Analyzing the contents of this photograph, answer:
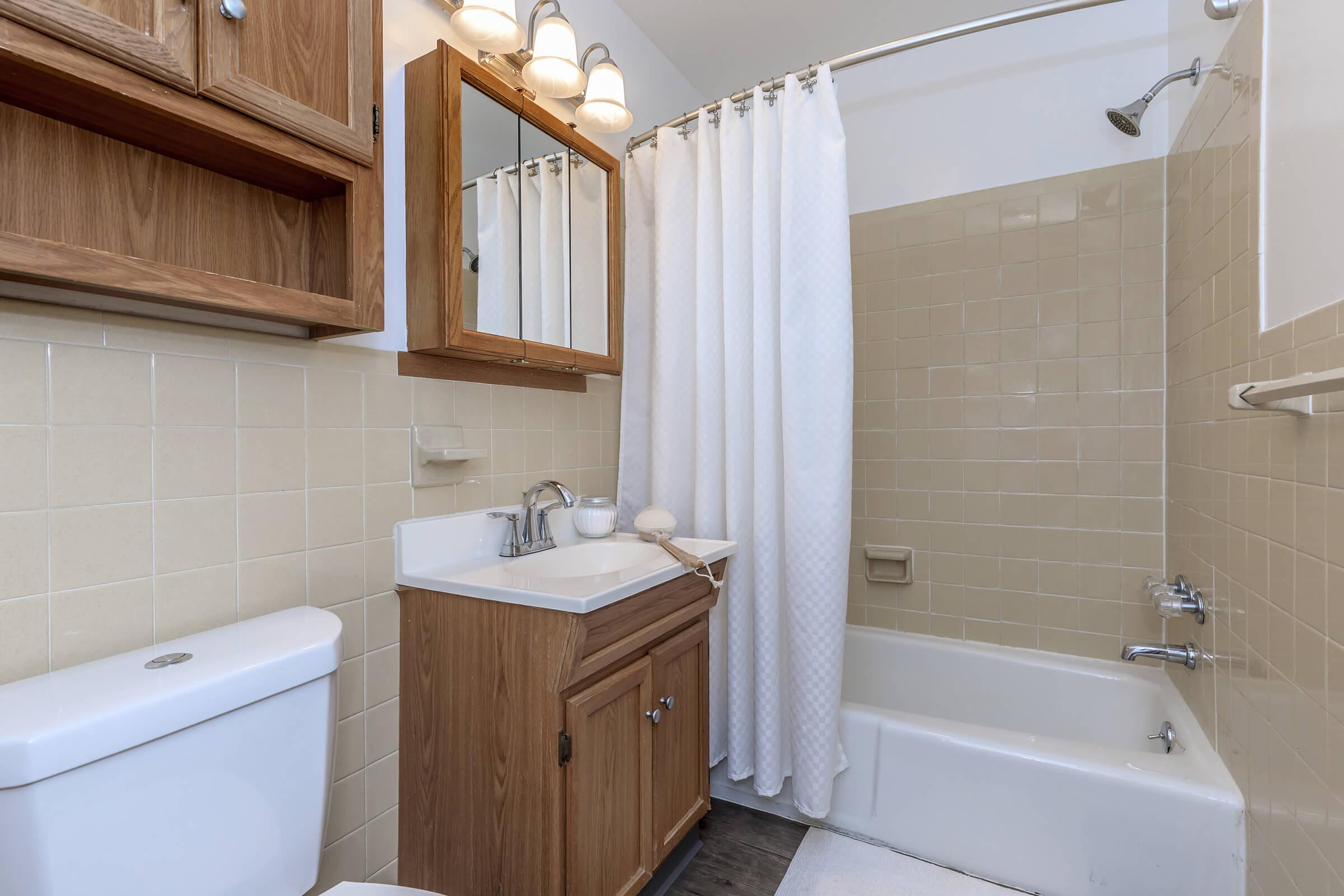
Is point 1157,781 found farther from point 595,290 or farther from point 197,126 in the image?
point 197,126

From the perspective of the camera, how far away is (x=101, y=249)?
0.89m

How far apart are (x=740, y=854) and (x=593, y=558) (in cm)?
90

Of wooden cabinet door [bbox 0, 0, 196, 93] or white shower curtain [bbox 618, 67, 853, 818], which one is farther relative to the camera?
white shower curtain [bbox 618, 67, 853, 818]

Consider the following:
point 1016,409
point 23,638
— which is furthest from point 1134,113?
point 23,638

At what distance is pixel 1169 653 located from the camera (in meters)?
1.63

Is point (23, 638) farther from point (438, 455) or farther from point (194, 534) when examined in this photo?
point (438, 455)

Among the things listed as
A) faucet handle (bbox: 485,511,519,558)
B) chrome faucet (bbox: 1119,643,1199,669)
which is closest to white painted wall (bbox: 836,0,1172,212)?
chrome faucet (bbox: 1119,643,1199,669)

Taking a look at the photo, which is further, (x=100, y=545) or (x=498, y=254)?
(x=498, y=254)

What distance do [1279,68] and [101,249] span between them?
1957mm

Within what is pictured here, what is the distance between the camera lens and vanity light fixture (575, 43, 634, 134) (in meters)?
1.66

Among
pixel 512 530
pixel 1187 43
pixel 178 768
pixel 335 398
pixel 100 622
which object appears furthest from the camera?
pixel 1187 43

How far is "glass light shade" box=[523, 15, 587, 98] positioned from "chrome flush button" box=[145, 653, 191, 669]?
1.41 meters

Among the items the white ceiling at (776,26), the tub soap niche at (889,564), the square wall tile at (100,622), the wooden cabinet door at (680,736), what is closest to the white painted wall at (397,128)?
the square wall tile at (100,622)

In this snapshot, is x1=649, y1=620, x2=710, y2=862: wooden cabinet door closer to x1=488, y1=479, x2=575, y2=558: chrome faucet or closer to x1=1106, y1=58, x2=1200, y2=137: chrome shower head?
x1=488, y1=479, x2=575, y2=558: chrome faucet
